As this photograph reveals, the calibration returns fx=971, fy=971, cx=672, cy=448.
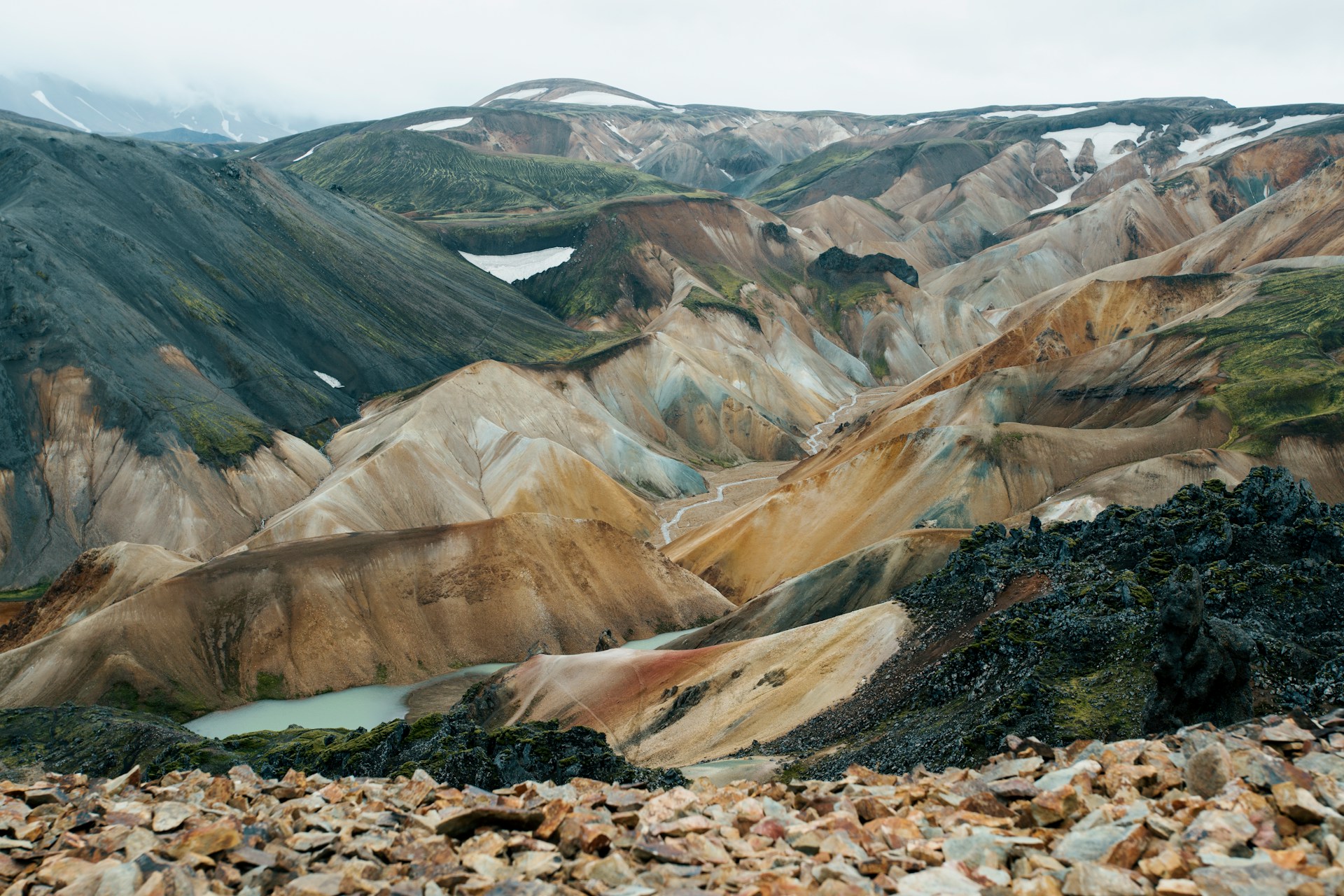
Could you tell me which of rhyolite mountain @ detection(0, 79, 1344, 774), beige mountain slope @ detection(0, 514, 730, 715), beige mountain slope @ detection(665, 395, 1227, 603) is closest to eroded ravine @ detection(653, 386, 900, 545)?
rhyolite mountain @ detection(0, 79, 1344, 774)

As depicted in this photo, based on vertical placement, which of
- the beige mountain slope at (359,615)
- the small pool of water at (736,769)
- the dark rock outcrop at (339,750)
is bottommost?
the beige mountain slope at (359,615)

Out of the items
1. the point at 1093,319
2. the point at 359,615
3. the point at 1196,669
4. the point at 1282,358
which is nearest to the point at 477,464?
the point at 359,615

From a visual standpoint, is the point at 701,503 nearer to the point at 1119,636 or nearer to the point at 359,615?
the point at 359,615

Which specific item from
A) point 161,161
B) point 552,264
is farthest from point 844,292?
point 161,161

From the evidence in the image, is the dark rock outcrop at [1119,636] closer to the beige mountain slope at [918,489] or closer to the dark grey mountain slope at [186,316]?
the beige mountain slope at [918,489]

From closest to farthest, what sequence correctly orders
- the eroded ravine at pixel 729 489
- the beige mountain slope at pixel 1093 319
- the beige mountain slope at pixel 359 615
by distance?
the beige mountain slope at pixel 359 615 → the eroded ravine at pixel 729 489 → the beige mountain slope at pixel 1093 319

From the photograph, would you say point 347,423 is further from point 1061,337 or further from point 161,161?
point 1061,337

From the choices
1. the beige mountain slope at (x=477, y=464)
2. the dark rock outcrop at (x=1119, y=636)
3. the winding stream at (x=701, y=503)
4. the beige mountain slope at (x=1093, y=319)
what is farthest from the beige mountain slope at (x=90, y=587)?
the beige mountain slope at (x=1093, y=319)
